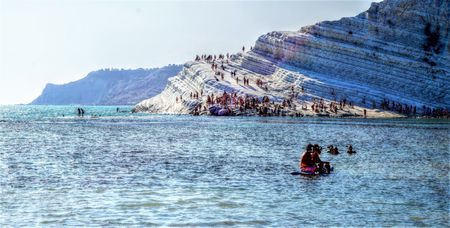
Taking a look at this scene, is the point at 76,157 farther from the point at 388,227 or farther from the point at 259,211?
the point at 388,227

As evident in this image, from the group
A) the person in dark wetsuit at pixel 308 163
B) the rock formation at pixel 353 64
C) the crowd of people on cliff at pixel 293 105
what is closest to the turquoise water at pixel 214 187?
the person in dark wetsuit at pixel 308 163

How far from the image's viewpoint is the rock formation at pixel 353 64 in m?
151

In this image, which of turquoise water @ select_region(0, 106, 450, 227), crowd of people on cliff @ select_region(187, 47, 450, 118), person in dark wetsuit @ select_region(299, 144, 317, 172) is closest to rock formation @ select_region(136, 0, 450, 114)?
crowd of people on cliff @ select_region(187, 47, 450, 118)

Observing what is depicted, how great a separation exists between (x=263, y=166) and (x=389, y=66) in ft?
405

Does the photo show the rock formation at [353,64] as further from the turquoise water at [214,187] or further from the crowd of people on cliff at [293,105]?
the turquoise water at [214,187]

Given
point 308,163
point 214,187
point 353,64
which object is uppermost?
point 353,64

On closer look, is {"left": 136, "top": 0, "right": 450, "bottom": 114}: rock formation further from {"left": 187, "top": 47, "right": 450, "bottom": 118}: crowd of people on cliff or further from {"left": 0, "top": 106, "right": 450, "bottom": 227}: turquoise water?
{"left": 0, "top": 106, "right": 450, "bottom": 227}: turquoise water

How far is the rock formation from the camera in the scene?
151 metres

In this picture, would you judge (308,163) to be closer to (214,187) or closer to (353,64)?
(214,187)

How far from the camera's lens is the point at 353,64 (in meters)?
160

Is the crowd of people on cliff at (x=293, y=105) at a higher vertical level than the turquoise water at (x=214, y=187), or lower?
higher

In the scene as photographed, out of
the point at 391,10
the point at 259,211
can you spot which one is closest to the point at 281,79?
the point at 391,10

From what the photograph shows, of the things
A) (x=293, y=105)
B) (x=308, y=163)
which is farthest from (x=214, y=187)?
(x=293, y=105)

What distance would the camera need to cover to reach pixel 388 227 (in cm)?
2370
